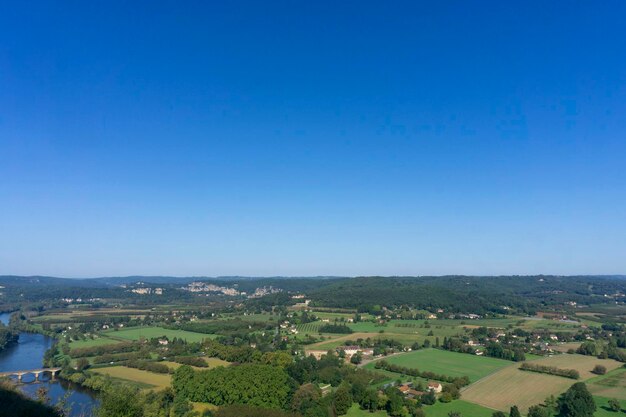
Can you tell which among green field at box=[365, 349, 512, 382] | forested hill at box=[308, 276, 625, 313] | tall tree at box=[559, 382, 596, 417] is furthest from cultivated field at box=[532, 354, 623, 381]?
forested hill at box=[308, 276, 625, 313]

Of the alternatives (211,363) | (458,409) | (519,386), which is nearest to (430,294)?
(519,386)

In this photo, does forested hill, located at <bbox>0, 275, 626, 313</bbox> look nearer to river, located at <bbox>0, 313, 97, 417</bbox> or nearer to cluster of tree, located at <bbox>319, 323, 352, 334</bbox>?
cluster of tree, located at <bbox>319, 323, 352, 334</bbox>

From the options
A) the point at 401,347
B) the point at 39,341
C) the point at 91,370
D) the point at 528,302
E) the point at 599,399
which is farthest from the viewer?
the point at 528,302

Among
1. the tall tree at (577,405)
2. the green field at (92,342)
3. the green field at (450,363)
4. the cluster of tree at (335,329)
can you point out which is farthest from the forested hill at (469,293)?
the tall tree at (577,405)

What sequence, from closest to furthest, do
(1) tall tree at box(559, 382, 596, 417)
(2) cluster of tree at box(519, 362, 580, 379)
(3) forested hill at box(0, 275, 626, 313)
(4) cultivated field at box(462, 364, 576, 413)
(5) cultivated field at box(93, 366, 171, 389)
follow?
(1) tall tree at box(559, 382, 596, 417) < (4) cultivated field at box(462, 364, 576, 413) < (5) cultivated field at box(93, 366, 171, 389) < (2) cluster of tree at box(519, 362, 580, 379) < (3) forested hill at box(0, 275, 626, 313)

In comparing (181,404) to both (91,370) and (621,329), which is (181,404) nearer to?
(91,370)

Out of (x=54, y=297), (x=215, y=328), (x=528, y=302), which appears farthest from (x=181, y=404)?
(x=54, y=297)
